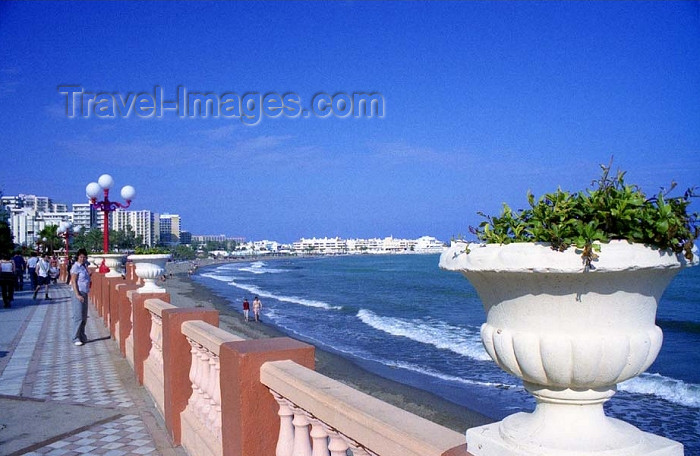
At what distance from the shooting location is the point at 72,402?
20.2 feet

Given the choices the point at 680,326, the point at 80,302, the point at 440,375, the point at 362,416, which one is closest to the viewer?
the point at 362,416

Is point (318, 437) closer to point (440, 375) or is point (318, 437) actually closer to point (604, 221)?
point (604, 221)

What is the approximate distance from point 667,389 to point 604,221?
53.5 feet

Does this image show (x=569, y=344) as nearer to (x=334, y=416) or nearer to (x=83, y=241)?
(x=334, y=416)

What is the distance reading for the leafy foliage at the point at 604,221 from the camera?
150cm

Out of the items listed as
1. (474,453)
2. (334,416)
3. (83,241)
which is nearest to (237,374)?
(334,416)

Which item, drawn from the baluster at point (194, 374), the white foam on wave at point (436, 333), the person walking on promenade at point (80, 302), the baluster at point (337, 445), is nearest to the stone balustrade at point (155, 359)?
the baluster at point (194, 374)

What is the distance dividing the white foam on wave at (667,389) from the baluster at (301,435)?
13614mm

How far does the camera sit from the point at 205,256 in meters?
174

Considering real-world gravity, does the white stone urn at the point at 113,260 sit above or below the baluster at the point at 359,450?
above

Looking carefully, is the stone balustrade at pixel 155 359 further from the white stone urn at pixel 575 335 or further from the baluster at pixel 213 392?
the white stone urn at pixel 575 335

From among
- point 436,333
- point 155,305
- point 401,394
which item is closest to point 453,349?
point 436,333

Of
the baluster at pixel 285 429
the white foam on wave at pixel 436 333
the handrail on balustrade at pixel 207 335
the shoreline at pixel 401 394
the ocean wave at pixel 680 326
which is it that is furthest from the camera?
the ocean wave at pixel 680 326

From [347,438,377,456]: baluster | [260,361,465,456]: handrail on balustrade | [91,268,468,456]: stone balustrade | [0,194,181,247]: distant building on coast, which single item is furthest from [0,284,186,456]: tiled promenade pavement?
[0,194,181,247]: distant building on coast
